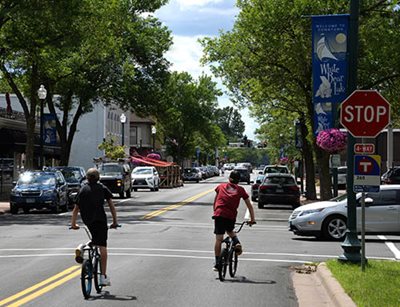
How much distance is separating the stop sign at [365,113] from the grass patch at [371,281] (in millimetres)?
2183

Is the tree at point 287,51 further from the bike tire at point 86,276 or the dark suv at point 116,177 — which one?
the bike tire at point 86,276

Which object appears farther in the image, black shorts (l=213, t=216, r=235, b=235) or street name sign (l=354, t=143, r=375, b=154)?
street name sign (l=354, t=143, r=375, b=154)

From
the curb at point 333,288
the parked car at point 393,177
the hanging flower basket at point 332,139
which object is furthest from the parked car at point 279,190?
the curb at point 333,288

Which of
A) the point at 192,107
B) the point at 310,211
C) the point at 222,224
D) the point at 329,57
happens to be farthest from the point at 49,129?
the point at 192,107

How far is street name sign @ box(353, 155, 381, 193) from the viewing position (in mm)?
11070

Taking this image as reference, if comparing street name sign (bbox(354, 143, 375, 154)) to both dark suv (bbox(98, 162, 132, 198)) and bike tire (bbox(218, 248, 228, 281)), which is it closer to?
bike tire (bbox(218, 248, 228, 281))

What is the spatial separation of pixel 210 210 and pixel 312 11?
30.5 feet

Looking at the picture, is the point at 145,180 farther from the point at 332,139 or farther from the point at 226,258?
the point at 226,258

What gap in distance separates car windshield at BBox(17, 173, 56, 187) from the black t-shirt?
1838cm

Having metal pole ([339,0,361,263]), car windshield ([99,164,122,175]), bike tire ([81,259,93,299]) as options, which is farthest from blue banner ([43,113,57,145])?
bike tire ([81,259,93,299])

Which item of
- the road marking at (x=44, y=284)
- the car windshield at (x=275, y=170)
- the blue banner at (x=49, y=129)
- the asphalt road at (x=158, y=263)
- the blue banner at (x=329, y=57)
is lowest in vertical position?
the asphalt road at (x=158, y=263)

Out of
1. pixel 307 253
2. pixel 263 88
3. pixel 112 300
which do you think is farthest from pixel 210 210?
pixel 112 300

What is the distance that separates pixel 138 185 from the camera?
1987 inches

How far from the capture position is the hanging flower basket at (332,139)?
26656mm
